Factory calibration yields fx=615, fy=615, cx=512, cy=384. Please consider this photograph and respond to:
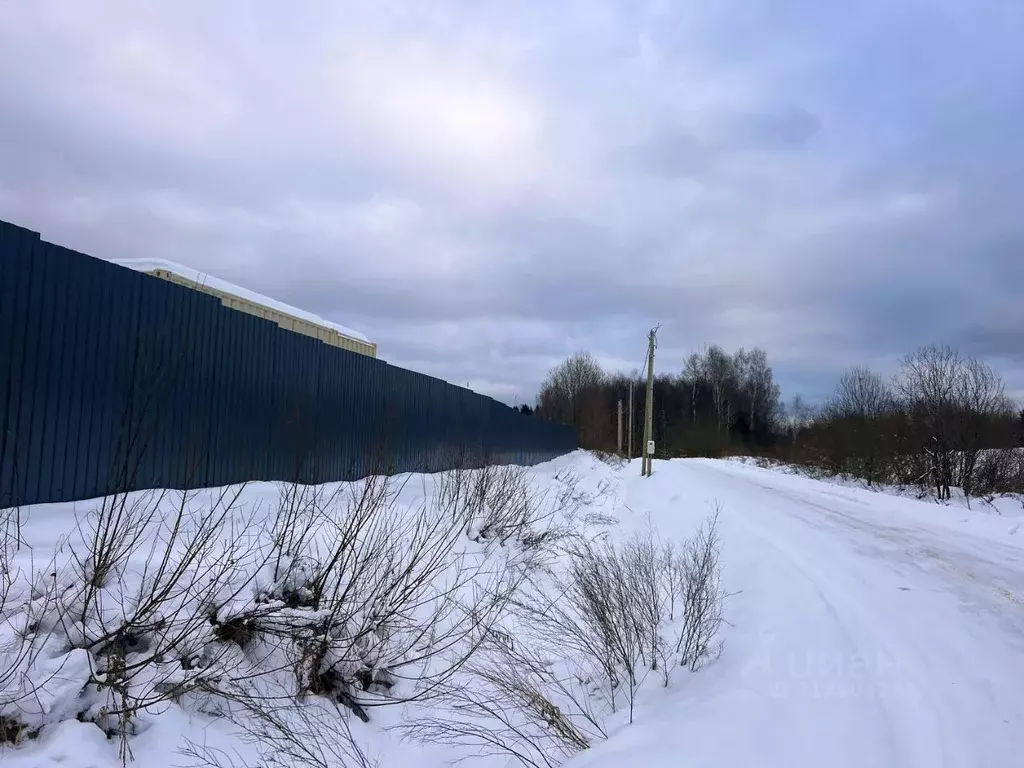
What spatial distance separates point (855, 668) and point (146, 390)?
5.95m

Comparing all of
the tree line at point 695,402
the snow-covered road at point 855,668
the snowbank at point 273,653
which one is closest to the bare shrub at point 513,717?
the snowbank at point 273,653

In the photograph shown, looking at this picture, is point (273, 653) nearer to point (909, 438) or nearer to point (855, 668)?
point (855, 668)

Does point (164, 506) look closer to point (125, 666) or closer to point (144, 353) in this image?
point (144, 353)

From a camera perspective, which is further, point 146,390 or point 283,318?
point 283,318

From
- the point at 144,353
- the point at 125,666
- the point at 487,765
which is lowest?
the point at 487,765

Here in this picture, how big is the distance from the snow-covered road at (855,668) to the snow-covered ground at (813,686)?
0.01 metres

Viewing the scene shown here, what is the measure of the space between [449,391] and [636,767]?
1368cm

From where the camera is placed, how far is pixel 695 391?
7656 centimetres

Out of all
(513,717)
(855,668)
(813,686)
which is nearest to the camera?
(813,686)

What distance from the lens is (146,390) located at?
16.9 feet

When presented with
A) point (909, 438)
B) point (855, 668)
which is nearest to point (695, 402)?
point (909, 438)

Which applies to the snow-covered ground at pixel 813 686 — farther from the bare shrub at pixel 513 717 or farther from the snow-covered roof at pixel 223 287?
the snow-covered roof at pixel 223 287

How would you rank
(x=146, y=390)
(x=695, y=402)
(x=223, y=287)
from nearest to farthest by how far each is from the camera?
(x=146, y=390), (x=223, y=287), (x=695, y=402)

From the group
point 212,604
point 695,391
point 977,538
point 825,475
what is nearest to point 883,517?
point 977,538
